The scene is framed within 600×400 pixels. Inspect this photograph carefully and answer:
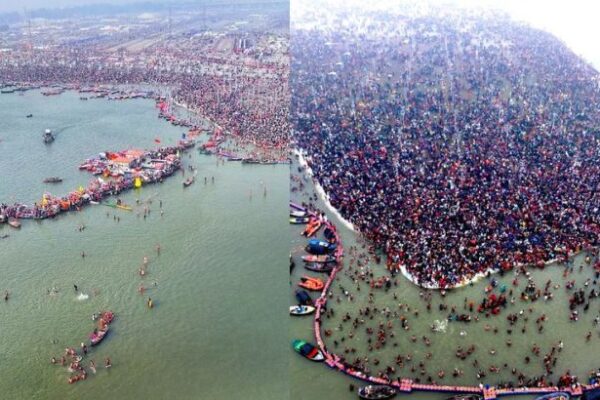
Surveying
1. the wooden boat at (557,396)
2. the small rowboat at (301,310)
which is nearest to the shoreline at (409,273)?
the small rowboat at (301,310)

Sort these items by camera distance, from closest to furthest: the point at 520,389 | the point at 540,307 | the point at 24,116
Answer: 1. the point at 520,389
2. the point at 540,307
3. the point at 24,116

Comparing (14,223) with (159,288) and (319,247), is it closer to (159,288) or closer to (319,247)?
(159,288)

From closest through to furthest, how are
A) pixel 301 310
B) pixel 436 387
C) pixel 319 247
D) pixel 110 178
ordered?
pixel 436 387, pixel 301 310, pixel 319 247, pixel 110 178

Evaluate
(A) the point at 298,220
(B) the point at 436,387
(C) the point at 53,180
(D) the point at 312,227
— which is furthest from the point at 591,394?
(C) the point at 53,180

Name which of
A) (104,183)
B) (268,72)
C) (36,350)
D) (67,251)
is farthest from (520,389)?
(268,72)

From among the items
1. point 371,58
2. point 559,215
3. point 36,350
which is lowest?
point 36,350

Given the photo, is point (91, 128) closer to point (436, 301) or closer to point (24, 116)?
point (24, 116)

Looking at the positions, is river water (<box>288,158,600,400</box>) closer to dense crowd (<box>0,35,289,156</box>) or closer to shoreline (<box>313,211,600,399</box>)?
shoreline (<box>313,211,600,399</box>)
